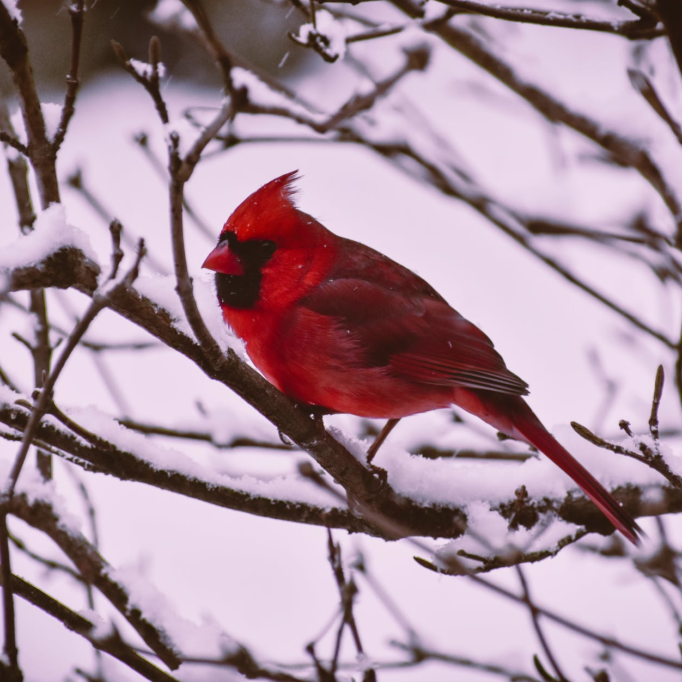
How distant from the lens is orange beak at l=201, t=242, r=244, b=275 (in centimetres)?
210

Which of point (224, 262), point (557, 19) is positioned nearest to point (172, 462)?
point (224, 262)

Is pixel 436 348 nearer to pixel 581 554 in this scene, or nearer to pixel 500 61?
pixel 581 554

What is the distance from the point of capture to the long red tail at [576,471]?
6.27 feet

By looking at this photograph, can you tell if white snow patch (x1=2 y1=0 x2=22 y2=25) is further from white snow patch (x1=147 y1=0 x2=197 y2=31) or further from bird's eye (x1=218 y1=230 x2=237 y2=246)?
white snow patch (x1=147 y1=0 x2=197 y2=31)

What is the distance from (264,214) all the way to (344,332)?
37 cm

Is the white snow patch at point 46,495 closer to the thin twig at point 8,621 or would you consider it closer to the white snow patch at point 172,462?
the white snow patch at point 172,462

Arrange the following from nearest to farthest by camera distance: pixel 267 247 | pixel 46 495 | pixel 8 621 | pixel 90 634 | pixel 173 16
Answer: pixel 8 621 < pixel 90 634 < pixel 46 495 < pixel 267 247 < pixel 173 16

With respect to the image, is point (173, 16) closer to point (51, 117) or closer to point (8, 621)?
point (51, 117)

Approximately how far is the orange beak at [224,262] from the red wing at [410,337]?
206mm

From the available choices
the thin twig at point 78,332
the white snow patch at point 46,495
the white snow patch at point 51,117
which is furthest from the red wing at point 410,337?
the thin twig at point 78,332

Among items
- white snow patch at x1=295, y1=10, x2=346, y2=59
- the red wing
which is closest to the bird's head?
the red wing

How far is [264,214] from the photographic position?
7.18 feet

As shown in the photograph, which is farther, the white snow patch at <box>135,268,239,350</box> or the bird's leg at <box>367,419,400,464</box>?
the bird's leg at <box>367,419,400,464</box>

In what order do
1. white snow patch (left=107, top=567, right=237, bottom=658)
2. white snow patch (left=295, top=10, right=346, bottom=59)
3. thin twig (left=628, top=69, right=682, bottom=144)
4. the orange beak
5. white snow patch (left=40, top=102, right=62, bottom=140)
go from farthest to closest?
the orange beak
white snow patch (left=295, top=10, right=346, bottom=59)
white snow patch (left=107, top=567, right=237, bottom=658)
thin twig (left=628, top=69, right=682, bottom=144)
white snow patch (left=40, top=102, right=62, bottom=140)
